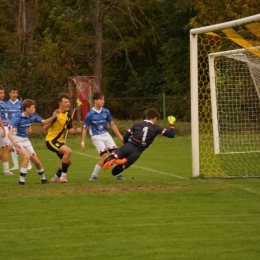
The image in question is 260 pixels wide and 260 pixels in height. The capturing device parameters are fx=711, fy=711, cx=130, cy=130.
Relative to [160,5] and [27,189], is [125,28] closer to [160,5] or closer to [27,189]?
[160,5]

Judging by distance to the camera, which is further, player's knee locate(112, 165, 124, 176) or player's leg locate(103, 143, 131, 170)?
player's knee locate(112, 165, 124, 176)

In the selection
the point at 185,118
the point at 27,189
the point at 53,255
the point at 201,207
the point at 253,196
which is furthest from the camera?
the point at 185,118

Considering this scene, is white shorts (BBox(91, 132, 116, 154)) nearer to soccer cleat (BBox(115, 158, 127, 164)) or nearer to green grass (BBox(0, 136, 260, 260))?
green grass (BBox(0, 136, 260, 260))

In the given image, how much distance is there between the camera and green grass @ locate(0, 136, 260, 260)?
282 inches

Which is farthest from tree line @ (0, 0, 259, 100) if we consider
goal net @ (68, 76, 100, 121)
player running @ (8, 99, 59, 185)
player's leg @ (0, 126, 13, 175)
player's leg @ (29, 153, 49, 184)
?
player's leg @ (29, 153, 49, 184)

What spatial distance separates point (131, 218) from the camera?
29.4ft

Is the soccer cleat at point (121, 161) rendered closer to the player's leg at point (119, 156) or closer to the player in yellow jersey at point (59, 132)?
the player's leg at point (119, 156)

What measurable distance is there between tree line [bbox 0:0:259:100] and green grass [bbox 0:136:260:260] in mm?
19577

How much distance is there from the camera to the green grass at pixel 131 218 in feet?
23.5

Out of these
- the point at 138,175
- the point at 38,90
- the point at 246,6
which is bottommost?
the point at 138,175

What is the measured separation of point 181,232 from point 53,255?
5.40 ft

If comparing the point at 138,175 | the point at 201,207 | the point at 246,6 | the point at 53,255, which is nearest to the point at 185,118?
the point at 246,6

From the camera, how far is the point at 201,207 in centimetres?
971

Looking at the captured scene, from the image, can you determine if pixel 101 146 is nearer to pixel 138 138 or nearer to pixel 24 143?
pixel 138 138
